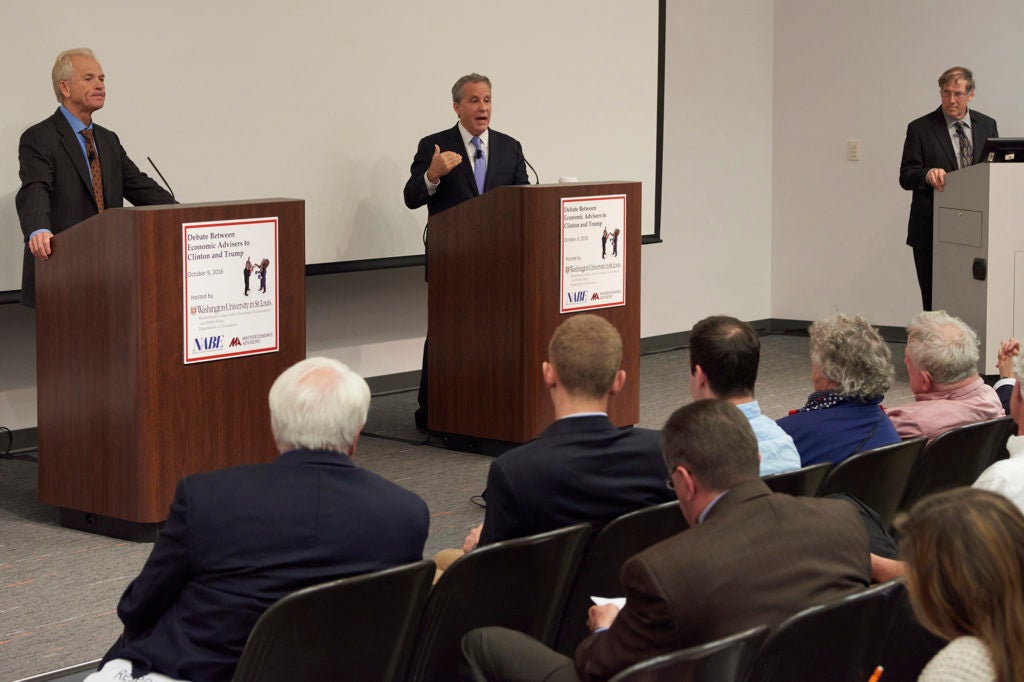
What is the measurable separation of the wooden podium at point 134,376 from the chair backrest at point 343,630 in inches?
90.5

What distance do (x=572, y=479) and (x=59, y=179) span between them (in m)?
3.24

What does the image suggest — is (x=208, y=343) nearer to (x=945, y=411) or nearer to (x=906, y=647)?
(x=945, y=411)

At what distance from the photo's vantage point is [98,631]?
384 centimetres

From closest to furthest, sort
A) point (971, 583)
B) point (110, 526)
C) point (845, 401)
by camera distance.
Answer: point (971, 583)
point (845, 401)
point (110, 526)

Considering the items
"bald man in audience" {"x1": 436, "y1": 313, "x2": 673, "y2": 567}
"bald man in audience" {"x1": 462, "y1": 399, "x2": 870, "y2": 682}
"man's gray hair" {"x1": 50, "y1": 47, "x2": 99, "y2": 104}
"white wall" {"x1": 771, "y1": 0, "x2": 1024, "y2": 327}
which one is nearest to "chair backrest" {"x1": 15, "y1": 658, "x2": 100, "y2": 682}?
"bald man in audience" {"x1": 436, "y1": 313, "x2": 673, "y2": 567}

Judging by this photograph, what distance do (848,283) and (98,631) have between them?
24.9 ft

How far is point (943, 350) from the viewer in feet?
13.4

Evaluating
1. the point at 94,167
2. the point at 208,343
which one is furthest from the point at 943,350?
the point at 94,167

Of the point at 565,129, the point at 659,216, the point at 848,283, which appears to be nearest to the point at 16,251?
the point at 565,129

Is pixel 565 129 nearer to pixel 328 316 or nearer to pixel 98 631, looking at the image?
pixel 328 316

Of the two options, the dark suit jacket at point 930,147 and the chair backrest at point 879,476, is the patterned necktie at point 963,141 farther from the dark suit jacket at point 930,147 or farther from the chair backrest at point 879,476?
the chair backrest at point 879,476

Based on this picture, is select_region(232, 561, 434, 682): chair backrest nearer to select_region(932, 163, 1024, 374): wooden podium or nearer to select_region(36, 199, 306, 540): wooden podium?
select_region(36, 199, 306, 540): wooden podium

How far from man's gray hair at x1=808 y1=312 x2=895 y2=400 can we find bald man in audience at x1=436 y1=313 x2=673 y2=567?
2.59 ft

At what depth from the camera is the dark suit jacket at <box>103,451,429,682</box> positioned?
7.95 ft
